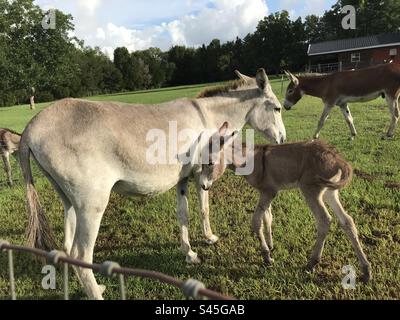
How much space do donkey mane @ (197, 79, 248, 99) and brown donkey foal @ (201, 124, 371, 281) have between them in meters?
0.66

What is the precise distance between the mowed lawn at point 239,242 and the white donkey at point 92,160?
441 millimetres

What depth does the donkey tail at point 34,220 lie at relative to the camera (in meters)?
4.04

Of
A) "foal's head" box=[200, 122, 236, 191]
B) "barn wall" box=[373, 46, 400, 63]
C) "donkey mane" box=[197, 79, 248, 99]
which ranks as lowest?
"foal's head" box=[200, 122, 236, 191]

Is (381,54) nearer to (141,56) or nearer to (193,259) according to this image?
(141,56)

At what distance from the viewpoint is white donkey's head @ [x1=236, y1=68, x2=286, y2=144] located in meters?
5.38

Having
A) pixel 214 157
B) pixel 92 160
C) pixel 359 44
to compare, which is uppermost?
pixel 359 44

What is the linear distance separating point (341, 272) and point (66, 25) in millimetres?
53294

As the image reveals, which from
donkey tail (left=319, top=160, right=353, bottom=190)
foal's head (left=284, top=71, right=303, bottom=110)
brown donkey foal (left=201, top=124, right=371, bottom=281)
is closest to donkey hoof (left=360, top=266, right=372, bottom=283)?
brown donkey foal (left=201, top=124, right=371, bottom=281)

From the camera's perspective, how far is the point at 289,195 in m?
6.45

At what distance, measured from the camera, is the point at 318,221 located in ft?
14.0

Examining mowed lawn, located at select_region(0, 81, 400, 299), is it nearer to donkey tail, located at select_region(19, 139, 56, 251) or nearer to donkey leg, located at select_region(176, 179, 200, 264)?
donkey leg, located at select_region(176, 179, 200, 264)

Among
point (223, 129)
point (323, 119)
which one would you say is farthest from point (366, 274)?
point (323, 119)

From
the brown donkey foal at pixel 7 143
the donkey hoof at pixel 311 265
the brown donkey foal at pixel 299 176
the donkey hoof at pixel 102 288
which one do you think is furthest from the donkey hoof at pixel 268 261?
the brown donkey foal at pixel 7 143

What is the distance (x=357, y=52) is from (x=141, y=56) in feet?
152
